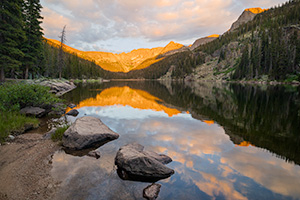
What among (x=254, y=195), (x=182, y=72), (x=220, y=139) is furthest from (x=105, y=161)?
(x=182, y=72)

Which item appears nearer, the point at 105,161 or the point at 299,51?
the point at 105,161

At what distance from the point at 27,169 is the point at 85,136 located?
2.85 meters

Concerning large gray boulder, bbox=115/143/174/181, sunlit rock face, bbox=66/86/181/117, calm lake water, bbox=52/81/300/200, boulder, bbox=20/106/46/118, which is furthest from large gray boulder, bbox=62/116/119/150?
sunlit rock face, bbox=66/86/181/117

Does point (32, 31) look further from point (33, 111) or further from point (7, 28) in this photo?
point (33, 111)

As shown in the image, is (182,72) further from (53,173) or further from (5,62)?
(53,173)

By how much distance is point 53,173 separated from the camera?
19.8 ft

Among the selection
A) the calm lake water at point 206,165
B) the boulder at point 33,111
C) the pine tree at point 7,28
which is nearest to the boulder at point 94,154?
the calm lake water at point 206,165

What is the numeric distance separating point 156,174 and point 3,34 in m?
32.5

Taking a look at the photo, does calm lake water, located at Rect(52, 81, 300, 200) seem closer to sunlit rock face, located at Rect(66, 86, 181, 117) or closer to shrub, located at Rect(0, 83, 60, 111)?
sunlit rock face, located at Rect(66, 86, 181, 117)

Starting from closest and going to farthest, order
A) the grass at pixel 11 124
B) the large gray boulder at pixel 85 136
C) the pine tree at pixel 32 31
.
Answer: the large gray boulder at pixel 85 136 → the grass at pixel 11 124 → the pine tree at pixel 32 31

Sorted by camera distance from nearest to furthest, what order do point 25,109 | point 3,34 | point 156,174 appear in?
1. point 156,174
2. point 25,109
3. point 3,34

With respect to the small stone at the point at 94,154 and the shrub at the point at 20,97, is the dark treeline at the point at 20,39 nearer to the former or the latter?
the shrub at the point at 20,97

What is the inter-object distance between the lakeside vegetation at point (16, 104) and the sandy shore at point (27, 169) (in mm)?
1076

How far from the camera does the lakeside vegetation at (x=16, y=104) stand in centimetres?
966
